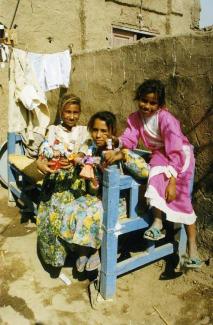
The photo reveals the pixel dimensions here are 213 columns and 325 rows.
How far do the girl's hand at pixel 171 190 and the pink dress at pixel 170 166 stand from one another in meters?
0.03

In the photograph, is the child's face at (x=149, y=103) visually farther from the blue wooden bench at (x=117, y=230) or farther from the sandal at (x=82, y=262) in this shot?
the sandal at (x=82, y=262)

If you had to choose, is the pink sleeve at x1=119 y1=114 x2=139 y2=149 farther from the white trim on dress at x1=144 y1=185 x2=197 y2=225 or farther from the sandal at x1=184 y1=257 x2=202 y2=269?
the sandal at x1=184 y1=257 x2=202 y2=269

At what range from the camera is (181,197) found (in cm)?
257

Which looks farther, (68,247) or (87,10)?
(87,10)

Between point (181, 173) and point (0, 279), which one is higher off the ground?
point (181, 173)

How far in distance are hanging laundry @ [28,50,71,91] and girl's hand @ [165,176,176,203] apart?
2.99 m

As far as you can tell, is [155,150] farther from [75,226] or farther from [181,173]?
[75,226]

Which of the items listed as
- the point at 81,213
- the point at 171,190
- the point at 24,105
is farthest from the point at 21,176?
the point at 171,190

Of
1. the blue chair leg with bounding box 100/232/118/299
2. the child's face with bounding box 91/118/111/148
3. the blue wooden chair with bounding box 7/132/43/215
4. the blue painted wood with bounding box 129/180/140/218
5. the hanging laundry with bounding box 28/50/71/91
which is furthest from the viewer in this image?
the hanging laundry with bounding box 28/50/71/91

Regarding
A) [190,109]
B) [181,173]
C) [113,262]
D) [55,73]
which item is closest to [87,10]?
[55,73]

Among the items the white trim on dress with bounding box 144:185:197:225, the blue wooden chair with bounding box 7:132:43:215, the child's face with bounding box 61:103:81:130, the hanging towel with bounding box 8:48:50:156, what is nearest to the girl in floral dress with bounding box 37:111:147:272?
the white trim on dress with bounding box 144:185:197:225

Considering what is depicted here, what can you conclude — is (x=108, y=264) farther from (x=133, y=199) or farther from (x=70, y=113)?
(x=70, y=113)

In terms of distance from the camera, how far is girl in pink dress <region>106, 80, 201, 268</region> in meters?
2.47

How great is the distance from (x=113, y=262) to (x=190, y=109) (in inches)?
57.9
